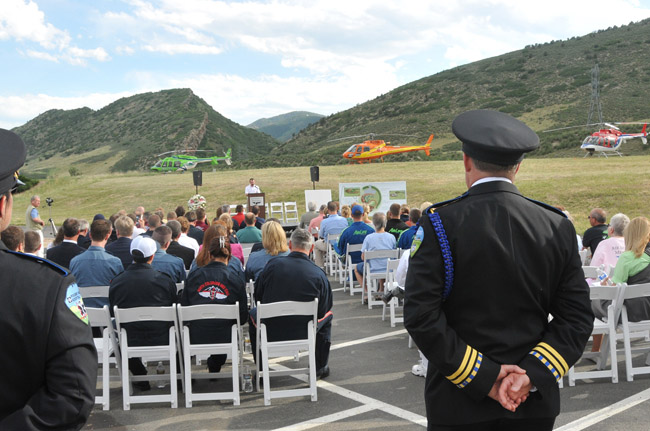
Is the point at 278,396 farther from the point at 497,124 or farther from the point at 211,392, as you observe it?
the point at 497,124

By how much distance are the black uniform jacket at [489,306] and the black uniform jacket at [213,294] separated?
11.8 feet

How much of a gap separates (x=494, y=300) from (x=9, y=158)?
183 centimetres

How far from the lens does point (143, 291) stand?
18.7ft

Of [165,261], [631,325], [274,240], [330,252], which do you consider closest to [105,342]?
[165,261]

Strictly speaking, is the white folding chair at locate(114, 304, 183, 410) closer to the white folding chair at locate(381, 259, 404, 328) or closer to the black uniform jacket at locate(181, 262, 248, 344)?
the black uniform jacket at locate(181, 262, 248, 344)

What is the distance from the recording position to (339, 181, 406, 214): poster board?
63.6 ft

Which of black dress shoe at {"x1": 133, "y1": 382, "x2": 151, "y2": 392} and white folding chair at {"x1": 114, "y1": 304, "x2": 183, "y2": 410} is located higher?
white folding chair at {"x1": 114, "y1": 304, "x2": 183, "y2": 410}

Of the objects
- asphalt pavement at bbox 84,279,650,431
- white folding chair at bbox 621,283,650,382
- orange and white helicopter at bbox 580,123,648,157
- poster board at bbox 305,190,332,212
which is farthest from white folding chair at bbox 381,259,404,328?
orange and white helicopter at bbox 580,123,648,157

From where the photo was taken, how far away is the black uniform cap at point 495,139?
2293 millimetres

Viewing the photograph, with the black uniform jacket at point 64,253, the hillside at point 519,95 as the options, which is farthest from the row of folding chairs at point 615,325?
the hillside at point 519,95

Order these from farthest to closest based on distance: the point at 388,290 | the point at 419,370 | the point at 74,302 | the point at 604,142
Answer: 1. the point at 604,142
2. the point at 388,290
3. the point at 419,370
4. the point at 74,302

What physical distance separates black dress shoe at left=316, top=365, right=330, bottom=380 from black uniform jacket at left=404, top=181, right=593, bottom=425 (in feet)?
12.6

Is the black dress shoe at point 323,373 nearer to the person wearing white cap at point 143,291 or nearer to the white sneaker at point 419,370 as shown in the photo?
the white sneaker at point 419,370

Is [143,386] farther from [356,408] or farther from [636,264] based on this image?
[636,264]
